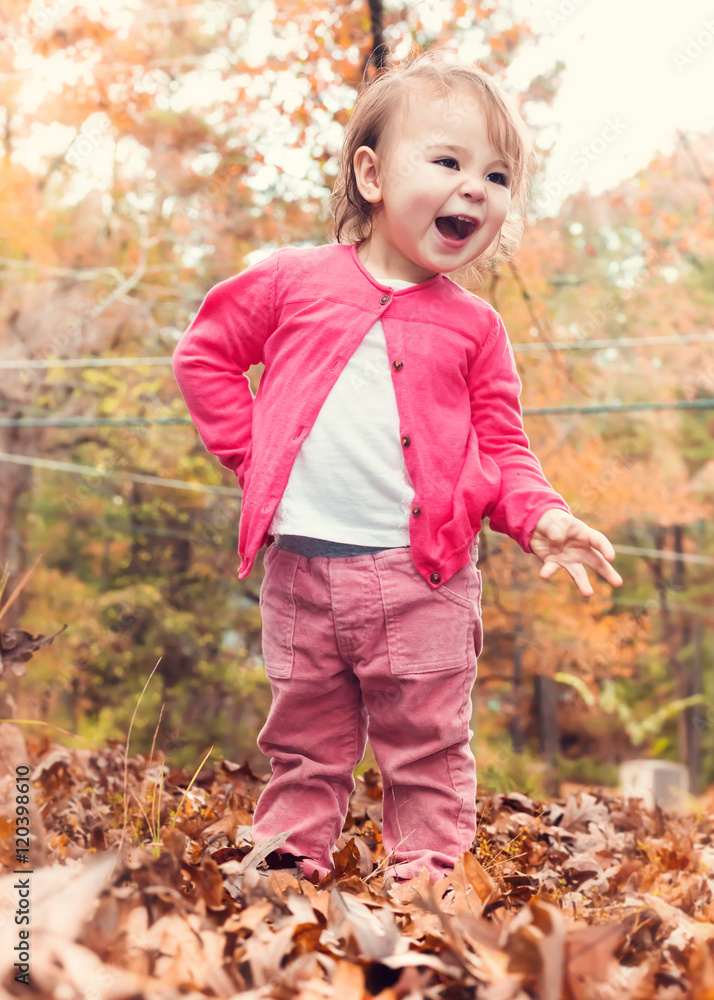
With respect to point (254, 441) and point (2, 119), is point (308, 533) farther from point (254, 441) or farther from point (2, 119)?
point (2, 119)

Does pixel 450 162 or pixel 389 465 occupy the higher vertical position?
pixel 450 162

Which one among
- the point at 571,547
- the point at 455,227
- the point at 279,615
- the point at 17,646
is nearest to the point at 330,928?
the point at 279,615

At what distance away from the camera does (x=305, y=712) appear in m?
2.02

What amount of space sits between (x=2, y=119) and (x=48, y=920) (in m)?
8.96

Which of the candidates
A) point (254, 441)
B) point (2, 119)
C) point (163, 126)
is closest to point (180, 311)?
point (163, 126)

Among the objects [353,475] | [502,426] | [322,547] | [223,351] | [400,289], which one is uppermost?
[400,289]

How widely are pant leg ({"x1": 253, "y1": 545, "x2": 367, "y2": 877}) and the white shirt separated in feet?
0.34

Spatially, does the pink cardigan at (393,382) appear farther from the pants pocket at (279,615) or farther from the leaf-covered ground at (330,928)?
the leaf-covered ground at (330,928)

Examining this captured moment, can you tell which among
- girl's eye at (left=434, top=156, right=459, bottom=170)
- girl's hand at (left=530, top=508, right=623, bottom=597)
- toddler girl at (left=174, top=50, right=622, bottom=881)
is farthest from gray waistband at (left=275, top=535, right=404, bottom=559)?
girl's eye at (left=434, top=156, right=459, bottom=170)

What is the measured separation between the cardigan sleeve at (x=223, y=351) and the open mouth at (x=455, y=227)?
416 millimetres

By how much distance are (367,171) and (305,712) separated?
128 cm

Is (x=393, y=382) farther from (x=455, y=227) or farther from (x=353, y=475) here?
(x=455, y=227)

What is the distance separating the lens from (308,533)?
191 cm

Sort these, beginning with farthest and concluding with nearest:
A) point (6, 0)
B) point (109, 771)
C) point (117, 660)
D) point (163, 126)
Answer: point (117, 660)
point (163, 126)
point (6, 0)
point (109, 771)
